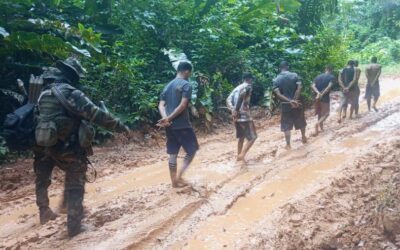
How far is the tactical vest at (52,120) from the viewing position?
13.8 feet

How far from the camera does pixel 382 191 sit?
5.42 meters

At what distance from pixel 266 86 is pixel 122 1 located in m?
5.22

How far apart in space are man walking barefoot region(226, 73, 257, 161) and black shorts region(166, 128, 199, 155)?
5.33ft

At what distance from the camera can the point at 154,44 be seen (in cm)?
1118

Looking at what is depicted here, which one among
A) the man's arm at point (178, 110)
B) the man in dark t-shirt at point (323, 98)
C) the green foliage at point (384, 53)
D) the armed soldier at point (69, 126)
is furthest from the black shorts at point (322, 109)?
the green foliage at point (384, 53)

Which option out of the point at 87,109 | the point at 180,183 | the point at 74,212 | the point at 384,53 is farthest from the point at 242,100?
the point at 384,53

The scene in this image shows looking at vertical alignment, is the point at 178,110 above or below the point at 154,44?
below

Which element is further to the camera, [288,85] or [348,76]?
[348,76]

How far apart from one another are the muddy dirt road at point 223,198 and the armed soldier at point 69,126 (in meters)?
0.48

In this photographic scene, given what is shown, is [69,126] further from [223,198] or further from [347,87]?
[347,87]

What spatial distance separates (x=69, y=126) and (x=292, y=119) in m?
5.38

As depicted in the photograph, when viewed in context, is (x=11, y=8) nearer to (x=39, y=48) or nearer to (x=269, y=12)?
(x=39, y=48)

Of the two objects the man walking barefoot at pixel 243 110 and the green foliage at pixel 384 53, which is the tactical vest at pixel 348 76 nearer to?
the man walking barefoot at pixel 243 110

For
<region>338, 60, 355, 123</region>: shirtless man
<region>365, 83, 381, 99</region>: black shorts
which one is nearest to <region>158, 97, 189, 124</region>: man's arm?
<region>338, 60, 355, 123</region>: shirtless man
